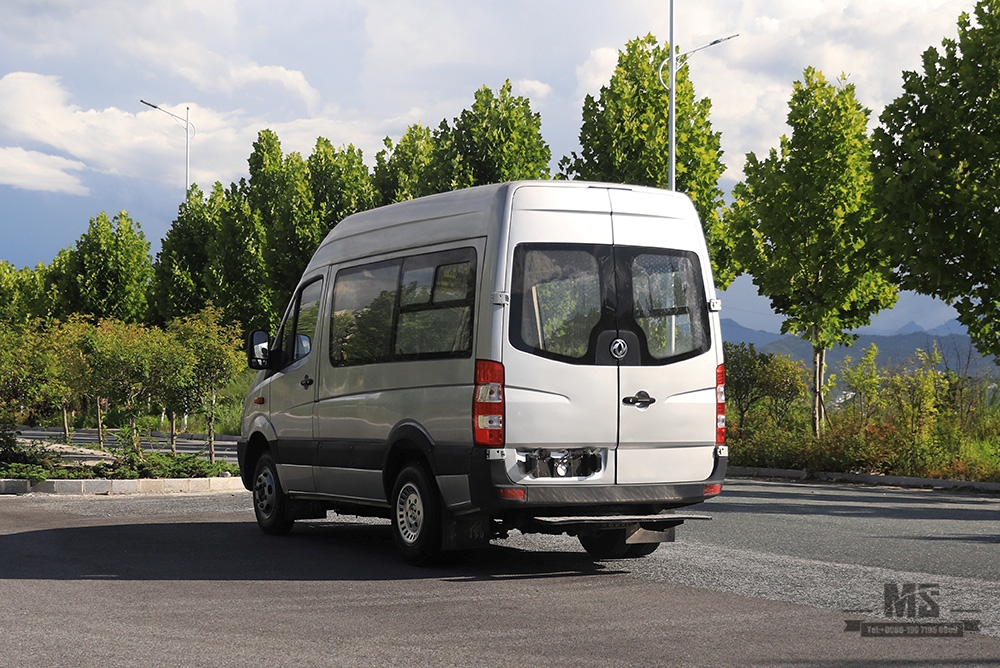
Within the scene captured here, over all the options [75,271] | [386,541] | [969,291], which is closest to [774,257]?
[969,291]

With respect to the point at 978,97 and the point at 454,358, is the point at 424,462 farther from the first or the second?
the point at 978,97

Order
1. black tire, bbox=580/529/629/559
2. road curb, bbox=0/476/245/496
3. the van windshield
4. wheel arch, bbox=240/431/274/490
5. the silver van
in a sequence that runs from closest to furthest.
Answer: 1. the silver van
2. the van windshield
3. black tire, bbox=580/529/629/559
4. wheel arch, bbox=240/431/274/490
5. road curb, bbox=0/476/245/496

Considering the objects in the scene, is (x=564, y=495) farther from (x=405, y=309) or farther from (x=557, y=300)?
(x=405, y=309)

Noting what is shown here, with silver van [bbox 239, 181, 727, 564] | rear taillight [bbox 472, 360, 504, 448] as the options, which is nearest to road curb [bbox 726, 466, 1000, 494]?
silver van [bbox 239, 181, 727, 564]

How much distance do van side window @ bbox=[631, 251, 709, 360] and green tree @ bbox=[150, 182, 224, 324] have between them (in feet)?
112

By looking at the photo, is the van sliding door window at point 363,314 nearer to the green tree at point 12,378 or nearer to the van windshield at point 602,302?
the van windshield at point 602,302

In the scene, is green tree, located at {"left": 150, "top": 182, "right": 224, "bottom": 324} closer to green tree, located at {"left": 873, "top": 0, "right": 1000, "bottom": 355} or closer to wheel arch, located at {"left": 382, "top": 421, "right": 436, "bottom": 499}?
green tree, located at {"left": 873, "top": 0, "right": 1000, "bottom": 355}

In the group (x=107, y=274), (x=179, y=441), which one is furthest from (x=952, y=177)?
(x=107, y=274)

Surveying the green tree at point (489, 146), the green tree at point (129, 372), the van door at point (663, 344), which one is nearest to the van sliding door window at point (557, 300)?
the van door at point (663, 344)

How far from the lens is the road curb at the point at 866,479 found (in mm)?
19969

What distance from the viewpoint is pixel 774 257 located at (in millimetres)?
26062

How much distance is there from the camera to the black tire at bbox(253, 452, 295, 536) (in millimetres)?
12797

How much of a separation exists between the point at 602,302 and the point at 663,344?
609 mm

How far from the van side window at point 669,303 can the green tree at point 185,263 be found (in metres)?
34.2
